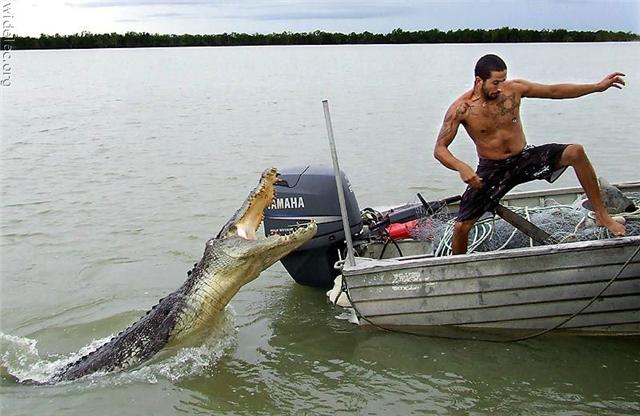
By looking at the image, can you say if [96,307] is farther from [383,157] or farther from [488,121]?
[383,157]

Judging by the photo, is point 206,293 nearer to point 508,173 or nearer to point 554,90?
point 508,173

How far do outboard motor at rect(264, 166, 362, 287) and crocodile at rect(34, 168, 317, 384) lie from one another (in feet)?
2.60

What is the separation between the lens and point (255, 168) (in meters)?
14.6

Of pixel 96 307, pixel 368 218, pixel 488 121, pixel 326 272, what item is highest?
pixel 488 121

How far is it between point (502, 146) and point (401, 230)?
148 cm

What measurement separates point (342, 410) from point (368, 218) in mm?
2260

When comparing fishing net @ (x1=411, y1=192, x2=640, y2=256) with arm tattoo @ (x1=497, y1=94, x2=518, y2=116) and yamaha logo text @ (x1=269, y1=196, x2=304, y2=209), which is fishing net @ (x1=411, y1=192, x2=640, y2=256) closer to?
arm tattoo @ (x1=497, y1=94, x2=518, y2=116)

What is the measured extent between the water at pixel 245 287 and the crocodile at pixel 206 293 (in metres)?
0.15

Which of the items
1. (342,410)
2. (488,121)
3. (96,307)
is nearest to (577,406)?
(342,410)

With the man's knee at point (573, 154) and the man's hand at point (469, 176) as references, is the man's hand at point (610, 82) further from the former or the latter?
the man's hand at point (469, 176)

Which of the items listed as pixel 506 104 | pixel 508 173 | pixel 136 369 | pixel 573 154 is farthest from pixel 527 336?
pixel 136 369

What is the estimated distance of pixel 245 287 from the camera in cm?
795

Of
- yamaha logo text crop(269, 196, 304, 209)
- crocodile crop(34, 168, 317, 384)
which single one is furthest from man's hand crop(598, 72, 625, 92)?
yamaha logo text crop(269, 196, 304, 209)

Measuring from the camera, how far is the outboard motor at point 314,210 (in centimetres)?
662
